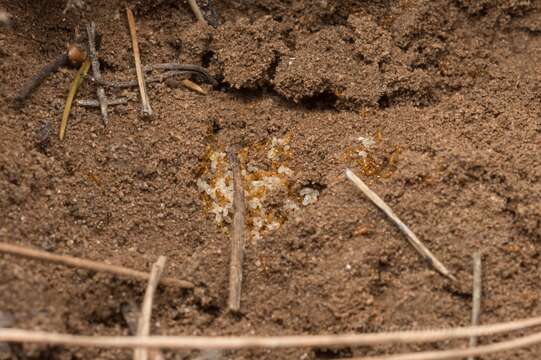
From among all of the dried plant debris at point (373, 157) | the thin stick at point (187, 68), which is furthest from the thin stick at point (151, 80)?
the dried plant debris at point (373, 157)

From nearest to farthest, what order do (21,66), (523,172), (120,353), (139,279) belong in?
(120,353) → (139,279) → (523,172) → (21,66)

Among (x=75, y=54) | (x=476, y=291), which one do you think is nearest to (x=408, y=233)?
(x=476, y=291)

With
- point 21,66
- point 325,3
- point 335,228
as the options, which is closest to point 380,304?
point 335,228

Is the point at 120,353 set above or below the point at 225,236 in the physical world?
below

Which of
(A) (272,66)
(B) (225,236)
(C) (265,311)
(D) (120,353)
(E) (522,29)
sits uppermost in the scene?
(E) (522,29)

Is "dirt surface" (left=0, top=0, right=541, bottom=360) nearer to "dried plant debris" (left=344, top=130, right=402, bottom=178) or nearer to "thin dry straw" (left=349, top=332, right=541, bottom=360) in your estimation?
"dried plant debris" (left=344, top=130, right=402, bottom=178)

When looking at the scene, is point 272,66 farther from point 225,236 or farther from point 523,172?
point 523,172

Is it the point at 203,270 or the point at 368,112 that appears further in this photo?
the point at 368,112
